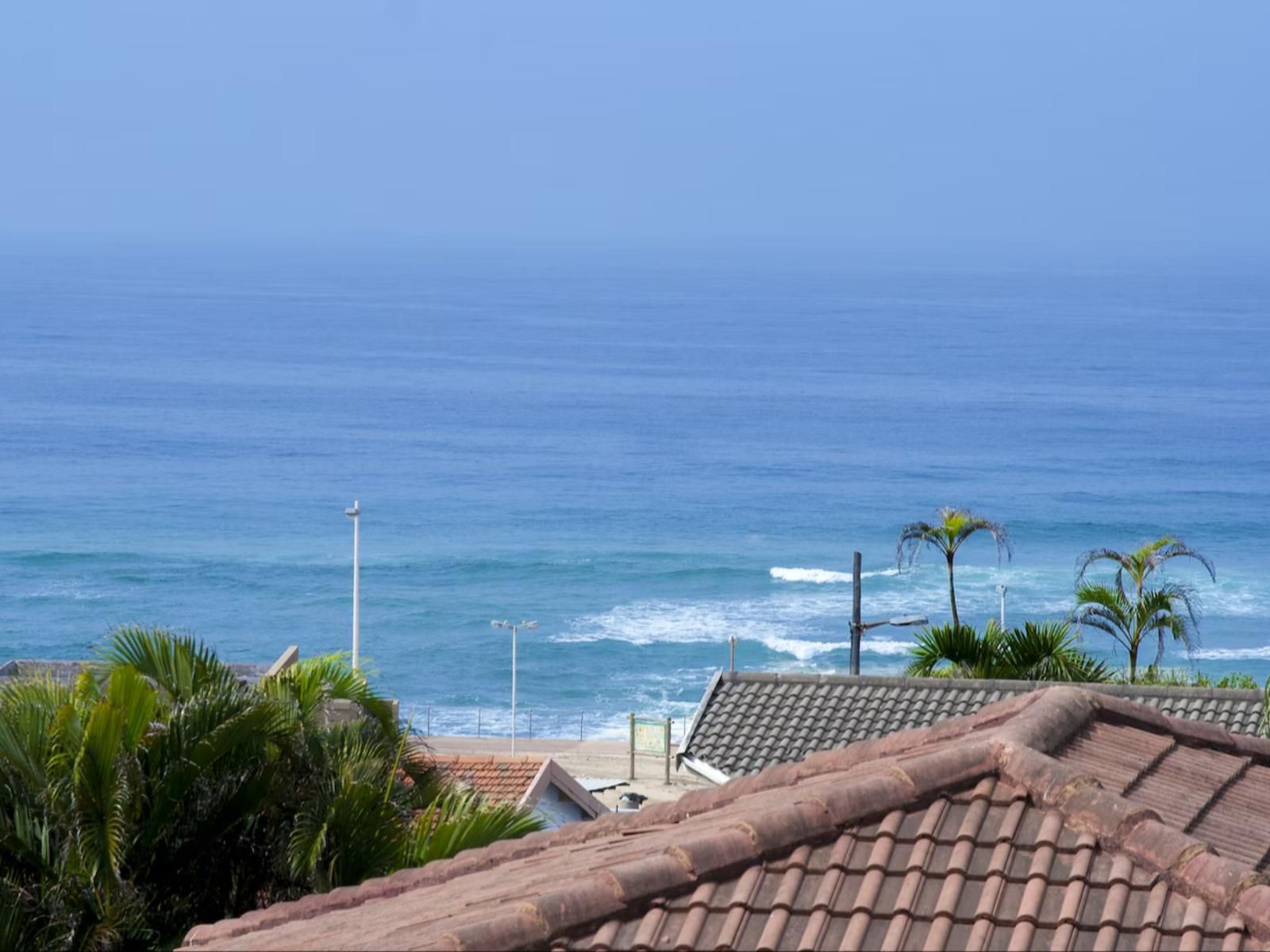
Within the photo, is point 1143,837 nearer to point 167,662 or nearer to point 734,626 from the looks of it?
point 167,662

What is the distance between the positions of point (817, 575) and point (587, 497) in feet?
60.4

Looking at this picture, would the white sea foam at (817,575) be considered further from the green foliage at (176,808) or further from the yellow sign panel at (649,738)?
the green foliage at (176,808)

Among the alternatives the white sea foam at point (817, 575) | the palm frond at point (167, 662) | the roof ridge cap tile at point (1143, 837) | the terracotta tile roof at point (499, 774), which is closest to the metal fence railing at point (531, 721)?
the white sea foam at point (817, 575)

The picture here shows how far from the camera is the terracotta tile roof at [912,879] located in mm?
6098

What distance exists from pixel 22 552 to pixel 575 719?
31.1 metres

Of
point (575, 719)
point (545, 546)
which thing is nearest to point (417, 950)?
point (575, 719)

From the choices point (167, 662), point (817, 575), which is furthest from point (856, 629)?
point (817, 575)

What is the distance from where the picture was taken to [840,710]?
22609 millimetres

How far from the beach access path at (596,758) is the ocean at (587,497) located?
403cm

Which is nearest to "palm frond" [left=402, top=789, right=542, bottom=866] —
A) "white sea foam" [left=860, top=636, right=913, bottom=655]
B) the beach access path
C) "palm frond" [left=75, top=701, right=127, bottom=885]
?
"palm frond" [left=75, top=701, right=127, bottom=885]

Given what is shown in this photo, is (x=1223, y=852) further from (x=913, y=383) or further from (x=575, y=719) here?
(x=913, y=383)

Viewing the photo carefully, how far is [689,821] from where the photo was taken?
8.04 metres

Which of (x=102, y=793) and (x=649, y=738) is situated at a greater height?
(x=102, y=793)

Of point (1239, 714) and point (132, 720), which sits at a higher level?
point (132, 720)
